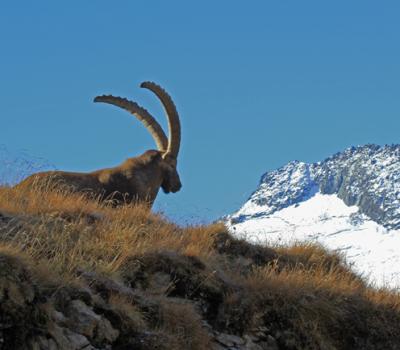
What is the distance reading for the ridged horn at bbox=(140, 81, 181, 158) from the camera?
17.8 meters

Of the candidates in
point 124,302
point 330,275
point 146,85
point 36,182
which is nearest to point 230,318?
point 124,302

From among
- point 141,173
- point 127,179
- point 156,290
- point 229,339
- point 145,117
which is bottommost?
point 229,339

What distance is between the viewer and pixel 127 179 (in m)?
17.1

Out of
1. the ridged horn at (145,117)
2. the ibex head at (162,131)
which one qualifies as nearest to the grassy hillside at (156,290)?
the ibex head at (162,131)

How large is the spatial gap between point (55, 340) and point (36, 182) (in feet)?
19.6

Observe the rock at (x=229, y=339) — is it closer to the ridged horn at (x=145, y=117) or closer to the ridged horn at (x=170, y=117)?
the ridged horn at (x=170, y=117)

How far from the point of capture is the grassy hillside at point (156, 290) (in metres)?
8.66

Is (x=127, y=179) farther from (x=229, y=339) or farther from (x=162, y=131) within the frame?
(x=229, y=339)

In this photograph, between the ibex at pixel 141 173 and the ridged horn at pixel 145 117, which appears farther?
the ridged horn at pixel 145 117

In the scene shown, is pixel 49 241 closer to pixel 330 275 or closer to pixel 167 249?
pixel 167 249

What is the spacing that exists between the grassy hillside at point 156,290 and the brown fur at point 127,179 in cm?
254

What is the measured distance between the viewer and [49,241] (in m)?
10.2

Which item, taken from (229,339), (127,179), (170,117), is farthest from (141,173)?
(229,339)

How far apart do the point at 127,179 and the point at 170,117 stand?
1.65 metres
